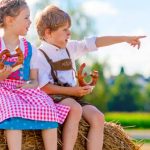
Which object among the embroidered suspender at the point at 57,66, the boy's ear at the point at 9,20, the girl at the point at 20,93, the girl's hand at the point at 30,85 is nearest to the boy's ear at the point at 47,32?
the embroidered suspender at the point at 57,66

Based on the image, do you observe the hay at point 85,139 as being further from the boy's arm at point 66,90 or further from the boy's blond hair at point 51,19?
the boy's blond hair at point 51,19

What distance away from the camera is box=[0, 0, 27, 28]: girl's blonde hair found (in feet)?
18.6

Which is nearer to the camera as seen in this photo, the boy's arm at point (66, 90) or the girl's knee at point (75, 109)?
the girl's knee at point (75, 109)

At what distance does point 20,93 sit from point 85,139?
72 centimetres

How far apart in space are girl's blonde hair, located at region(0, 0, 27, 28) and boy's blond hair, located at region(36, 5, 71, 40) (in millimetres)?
293

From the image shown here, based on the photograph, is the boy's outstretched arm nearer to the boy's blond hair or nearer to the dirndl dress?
the boy's blond hair

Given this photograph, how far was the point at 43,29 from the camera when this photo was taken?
5984mm

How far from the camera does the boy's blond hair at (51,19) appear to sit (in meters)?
5.89

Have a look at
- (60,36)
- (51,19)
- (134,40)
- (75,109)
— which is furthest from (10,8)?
(134,40)

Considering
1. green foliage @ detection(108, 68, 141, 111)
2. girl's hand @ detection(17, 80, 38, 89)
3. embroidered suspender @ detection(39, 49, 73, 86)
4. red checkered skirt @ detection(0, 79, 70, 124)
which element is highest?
embroidered suspender @ detection(39, 49, 73, 86)

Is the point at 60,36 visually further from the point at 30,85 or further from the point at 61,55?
the point at 30,85

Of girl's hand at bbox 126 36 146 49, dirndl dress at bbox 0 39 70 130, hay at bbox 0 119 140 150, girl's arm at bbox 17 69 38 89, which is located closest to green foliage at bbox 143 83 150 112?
hay at bbox 0 119 140 150

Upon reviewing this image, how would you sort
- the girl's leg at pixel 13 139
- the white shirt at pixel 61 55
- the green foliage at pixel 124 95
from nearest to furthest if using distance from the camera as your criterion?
the girl's leg at pixel 13 139
the white shirt at pixel 61 55
the green foliage at pixel 124 95

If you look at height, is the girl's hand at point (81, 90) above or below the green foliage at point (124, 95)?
above
